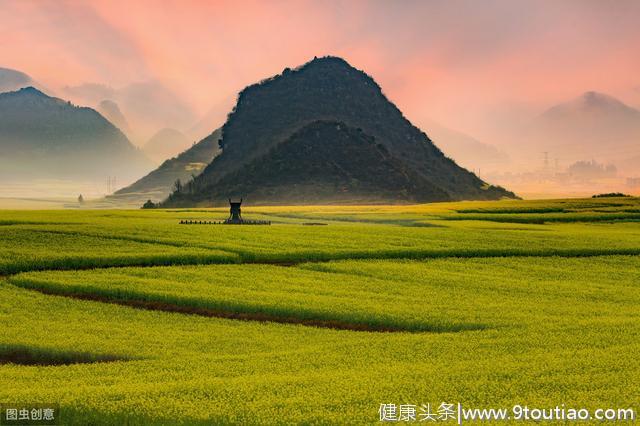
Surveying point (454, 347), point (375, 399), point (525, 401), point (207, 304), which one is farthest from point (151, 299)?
point (525, 401)

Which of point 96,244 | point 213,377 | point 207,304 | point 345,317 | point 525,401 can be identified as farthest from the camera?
point 96,244

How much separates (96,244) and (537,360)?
45.1m

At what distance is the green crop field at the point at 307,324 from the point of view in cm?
1880

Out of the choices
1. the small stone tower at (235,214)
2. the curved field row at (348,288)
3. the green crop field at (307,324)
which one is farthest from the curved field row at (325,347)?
the small stone tower at (235,214)

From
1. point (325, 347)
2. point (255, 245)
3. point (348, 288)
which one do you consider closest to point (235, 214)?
point (255, 245)

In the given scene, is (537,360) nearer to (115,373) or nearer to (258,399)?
(258,399)

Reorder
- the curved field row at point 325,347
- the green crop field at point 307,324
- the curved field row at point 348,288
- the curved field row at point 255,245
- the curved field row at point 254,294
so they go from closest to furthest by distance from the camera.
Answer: the curved field row at point 325,347, the green crop field at point 307,324, the curved field row at point 254,294, the curved field row at point 348,288, the curved field row at point 255,245

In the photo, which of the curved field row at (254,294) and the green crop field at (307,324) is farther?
the curved field row at (254,294)

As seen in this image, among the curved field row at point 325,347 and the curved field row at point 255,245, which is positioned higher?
the curved field row at point 255,245

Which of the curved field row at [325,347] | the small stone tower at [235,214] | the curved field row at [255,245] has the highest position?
the small stone tower at [235,214]

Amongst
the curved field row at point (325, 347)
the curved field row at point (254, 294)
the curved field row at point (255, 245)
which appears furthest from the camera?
the curved field row at point (255, 245)

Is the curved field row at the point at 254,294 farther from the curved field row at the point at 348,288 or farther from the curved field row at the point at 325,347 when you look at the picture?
the curved field row at the point at 325,347

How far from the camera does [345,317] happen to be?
33219mm

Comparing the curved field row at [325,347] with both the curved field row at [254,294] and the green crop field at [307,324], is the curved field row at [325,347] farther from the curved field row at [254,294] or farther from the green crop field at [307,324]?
the curved field row at [254,294]
